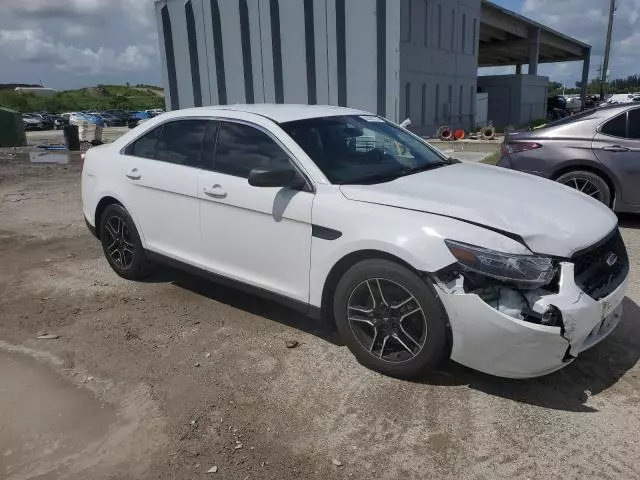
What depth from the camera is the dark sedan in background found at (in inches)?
245

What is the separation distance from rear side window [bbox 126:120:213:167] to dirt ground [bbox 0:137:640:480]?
1.26m

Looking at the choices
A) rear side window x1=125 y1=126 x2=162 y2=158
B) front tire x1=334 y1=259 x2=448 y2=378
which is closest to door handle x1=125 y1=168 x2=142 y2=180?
rear side window x1=125 y1=126 x2=162 y2=158

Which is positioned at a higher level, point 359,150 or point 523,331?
point 359,150

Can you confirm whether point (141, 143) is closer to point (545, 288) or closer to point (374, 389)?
point (374, 389)

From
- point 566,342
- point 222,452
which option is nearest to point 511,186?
point 566,342

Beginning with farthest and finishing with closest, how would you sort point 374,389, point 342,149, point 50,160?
point 50,160 < point 342,149 < point 374,389

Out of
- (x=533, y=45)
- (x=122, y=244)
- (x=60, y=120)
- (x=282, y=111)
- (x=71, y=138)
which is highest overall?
(x=533, y=45)

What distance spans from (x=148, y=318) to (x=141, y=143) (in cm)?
159

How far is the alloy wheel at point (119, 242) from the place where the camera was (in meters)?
5.02

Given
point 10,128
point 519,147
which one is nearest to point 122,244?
point 519,147

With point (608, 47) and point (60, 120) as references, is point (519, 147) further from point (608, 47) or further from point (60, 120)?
point (60, 120)

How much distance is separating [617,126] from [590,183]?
0.73 m

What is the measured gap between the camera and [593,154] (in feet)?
21.0

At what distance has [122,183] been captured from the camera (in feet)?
16.0
